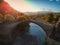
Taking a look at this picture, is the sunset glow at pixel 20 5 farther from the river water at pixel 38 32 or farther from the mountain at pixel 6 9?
the river water at pixel 38 32

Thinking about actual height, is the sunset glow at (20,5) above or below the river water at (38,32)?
above

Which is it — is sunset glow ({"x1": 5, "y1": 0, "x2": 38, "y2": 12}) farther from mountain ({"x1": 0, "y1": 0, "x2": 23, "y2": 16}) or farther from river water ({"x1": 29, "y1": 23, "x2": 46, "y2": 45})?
river water ({"x1": 29, "y1": 23, "x2": 46, "y2": 45})

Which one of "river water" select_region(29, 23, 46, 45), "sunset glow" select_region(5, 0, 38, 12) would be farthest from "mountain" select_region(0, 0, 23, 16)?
"river water" select_region(29, 23, 46, 45)

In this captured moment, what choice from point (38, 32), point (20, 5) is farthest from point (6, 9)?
point (38, 32)

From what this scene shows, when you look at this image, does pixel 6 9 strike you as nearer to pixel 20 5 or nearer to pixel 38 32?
pixel 20 5

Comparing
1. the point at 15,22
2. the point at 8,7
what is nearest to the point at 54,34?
the point at 15,22

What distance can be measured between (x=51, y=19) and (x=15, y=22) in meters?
0.47

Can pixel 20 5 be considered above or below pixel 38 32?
above

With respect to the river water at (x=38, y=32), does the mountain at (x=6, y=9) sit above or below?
above

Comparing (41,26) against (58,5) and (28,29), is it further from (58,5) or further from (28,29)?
(58,5)

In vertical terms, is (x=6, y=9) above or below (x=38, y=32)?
above

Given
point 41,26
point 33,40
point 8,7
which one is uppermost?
point 8,7

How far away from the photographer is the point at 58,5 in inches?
106

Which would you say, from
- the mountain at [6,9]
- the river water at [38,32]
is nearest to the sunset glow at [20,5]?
the mountain at [6,9]
